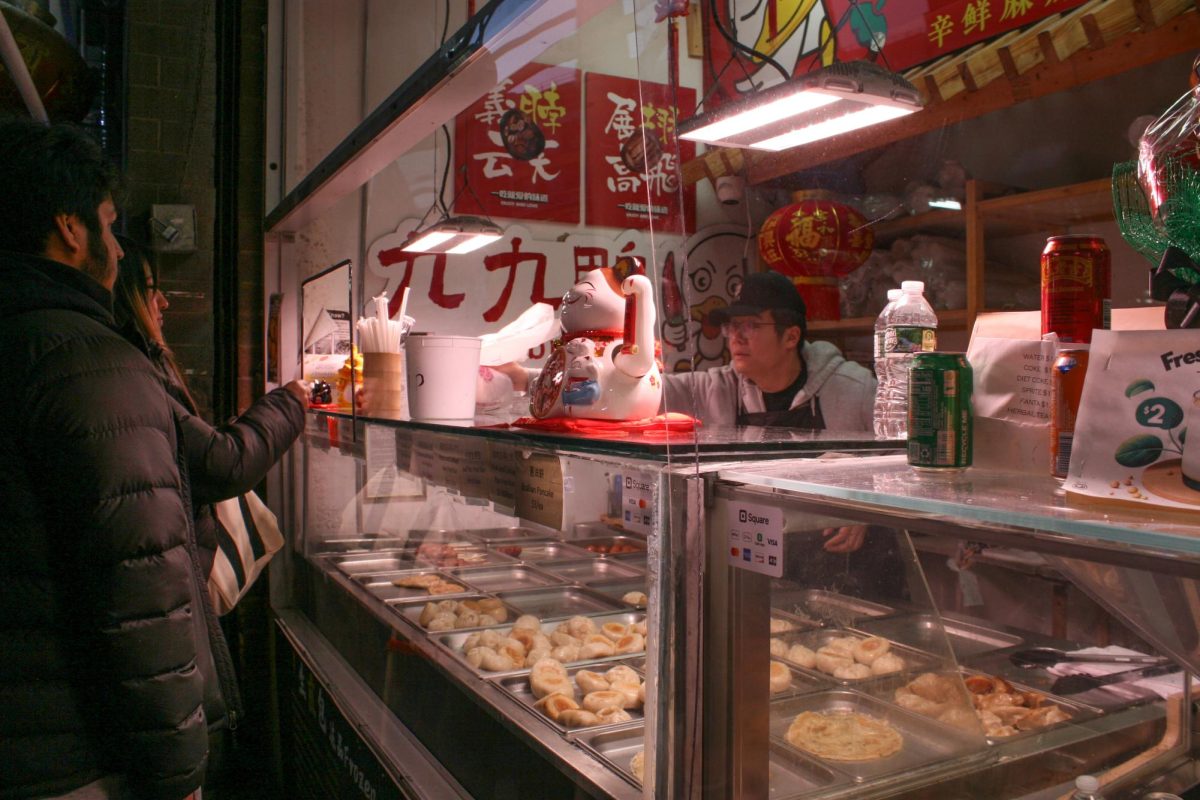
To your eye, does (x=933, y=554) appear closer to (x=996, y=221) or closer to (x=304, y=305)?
(x=996, y=221)

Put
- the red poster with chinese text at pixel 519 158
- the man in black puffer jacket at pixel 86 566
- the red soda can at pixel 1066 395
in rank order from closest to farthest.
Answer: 1. the red soda can at pixel 1066 395
2. the man in black puffer jacket at pixel 86 566
3. the red poster with chinese text at pixel 519 158

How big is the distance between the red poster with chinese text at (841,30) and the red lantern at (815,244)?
1.38 feet

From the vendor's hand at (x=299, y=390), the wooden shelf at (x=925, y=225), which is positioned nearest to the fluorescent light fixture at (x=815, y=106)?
the vendor's hand at (x=299, y=390)

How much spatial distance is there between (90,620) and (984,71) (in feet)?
9.75

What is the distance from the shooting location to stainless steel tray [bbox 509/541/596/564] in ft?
9.15

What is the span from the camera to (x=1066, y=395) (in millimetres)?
918

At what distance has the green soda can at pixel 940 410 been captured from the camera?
102cm

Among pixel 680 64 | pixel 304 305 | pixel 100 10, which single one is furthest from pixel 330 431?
pixel 100 10

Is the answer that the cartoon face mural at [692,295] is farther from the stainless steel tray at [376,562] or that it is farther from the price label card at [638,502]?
the stainless steel tray at [376,562]

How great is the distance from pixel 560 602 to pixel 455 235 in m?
1.29

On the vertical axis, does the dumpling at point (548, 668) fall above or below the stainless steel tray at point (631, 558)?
below

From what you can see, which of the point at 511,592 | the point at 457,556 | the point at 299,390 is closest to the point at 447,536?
the point at 457,556

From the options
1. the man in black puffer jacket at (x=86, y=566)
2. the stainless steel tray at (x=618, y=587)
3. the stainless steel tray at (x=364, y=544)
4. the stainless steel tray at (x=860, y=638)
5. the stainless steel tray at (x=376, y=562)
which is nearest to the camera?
the stainless steel tray at (x=860, y=638)

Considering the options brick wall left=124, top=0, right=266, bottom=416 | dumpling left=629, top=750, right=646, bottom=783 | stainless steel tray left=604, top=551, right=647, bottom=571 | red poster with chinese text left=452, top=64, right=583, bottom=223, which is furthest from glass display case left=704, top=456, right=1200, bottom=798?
brick wall left=124, top=0, right=266, bottom=416
